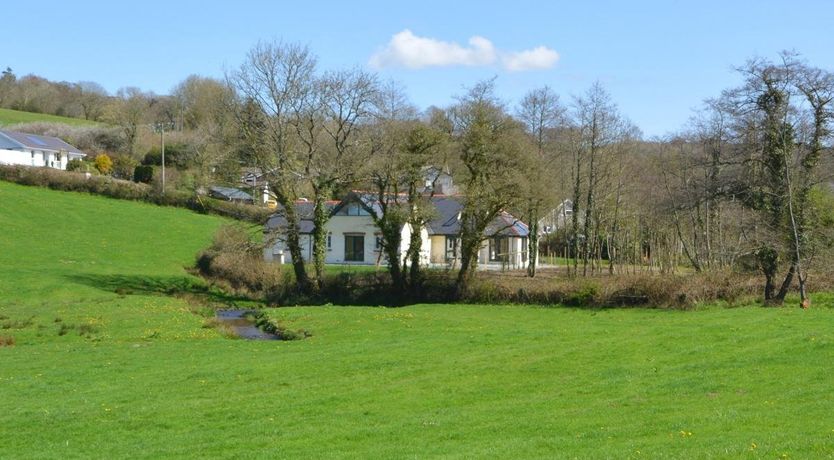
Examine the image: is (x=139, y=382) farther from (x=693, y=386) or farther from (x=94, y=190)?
(x=94, y=190)

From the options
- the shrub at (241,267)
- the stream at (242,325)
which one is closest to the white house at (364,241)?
the shrub at (241,267)

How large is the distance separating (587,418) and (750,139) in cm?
2871

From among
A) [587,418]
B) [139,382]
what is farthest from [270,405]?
[587,418]

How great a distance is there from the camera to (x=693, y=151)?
5747 centimetres

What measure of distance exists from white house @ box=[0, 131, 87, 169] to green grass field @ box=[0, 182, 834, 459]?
6826cm

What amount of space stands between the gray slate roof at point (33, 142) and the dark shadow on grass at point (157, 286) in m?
58.5

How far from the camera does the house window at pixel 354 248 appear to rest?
211 feet

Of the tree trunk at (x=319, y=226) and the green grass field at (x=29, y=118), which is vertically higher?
the green grass field at (x=29, y=118)

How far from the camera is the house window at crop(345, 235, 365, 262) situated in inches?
2532

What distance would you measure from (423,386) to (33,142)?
3836 inches

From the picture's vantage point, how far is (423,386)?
20.8 m

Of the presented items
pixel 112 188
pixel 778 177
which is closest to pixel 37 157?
pixel 112 188

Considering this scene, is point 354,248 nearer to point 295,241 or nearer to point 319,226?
point 319,226

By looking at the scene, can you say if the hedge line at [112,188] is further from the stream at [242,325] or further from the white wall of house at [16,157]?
the stream at [242,325]
